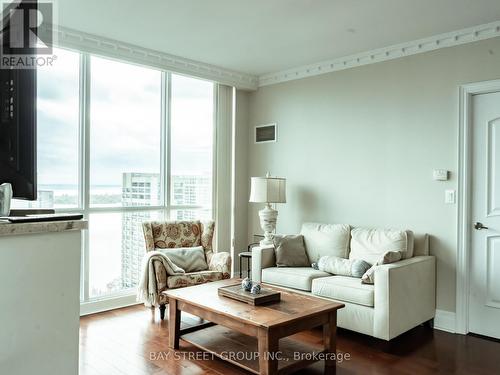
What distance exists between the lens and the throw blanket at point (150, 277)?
12.6 feet

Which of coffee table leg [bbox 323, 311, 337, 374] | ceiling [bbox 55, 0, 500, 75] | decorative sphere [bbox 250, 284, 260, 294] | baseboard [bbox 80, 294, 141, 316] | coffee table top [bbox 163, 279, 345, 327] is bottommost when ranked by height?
baseboard [bbox 80, 294, 141, 316]

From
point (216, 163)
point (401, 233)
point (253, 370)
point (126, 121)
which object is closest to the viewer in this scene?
point (253, 370)

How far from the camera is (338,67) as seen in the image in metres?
4.66

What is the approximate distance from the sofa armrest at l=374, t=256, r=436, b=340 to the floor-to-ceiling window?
8.68 feet

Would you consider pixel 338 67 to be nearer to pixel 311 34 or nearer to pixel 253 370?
pixel 311 34

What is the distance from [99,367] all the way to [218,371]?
2.75 feet

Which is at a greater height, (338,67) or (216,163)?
(338,67)

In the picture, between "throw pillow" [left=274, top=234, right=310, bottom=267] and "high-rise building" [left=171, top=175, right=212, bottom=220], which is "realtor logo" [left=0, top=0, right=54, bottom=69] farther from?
"high-rise building" [left=171, top=175, right=212, bottom=220]

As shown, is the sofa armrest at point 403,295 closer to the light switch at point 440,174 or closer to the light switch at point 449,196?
the light switch at point 449,196

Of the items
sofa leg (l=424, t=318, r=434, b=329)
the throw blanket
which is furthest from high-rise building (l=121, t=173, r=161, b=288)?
sofa leg (l=424, t=318, r=434, b=329)

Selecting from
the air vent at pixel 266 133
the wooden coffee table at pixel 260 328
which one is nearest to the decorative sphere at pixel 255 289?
the wooden coffee table at pixel 260 328

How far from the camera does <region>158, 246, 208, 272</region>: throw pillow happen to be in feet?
13.9

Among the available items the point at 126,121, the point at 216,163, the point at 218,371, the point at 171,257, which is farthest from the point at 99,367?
the point at 216,163

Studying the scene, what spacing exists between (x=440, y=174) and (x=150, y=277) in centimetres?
288
